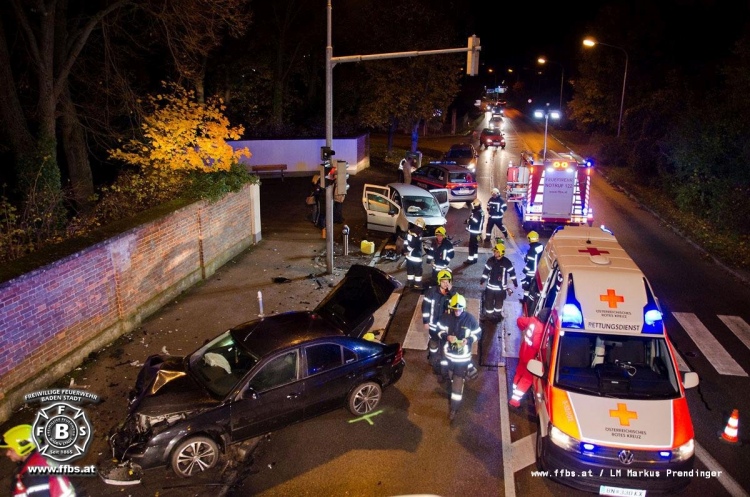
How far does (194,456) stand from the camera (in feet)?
21.5

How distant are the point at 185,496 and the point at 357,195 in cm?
1796

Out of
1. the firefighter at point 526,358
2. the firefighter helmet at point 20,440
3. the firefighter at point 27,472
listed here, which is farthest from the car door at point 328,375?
the firefighter helmet at point 20,440

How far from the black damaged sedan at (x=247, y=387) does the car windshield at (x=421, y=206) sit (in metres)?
8.33

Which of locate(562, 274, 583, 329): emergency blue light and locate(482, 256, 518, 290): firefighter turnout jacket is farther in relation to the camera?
locate(482, 256, 518, 290): firefighter turnout jacket

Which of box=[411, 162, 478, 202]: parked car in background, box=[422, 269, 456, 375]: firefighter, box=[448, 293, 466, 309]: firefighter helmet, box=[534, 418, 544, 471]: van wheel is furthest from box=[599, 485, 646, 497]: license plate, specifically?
box=[411, 162, 478, 202]: parked car in background

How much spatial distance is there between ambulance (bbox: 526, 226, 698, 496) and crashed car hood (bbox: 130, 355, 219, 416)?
4.13 m

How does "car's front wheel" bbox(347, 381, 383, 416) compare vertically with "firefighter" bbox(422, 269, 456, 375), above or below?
below

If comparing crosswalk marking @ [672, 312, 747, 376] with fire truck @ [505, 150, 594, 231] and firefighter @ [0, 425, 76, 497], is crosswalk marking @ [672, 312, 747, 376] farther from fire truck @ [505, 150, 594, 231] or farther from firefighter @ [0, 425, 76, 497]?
firefighter @ [0, 425, 76, 497]

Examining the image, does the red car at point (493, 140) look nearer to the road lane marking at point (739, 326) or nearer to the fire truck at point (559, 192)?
the fire truck at point (559, 192)

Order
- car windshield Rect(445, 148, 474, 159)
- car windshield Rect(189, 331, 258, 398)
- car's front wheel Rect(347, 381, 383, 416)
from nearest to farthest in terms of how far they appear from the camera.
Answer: car windshield Rect(189, 331, 258, 398) → car's front wheel Rect(347, 381, 383, 416) → car windshield Rect(445, 148, 474, 159)

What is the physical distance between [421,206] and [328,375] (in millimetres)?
10012

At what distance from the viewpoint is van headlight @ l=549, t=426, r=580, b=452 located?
616 centimetres

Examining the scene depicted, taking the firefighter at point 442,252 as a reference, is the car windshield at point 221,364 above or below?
below

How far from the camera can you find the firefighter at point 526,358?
26.3 ft
